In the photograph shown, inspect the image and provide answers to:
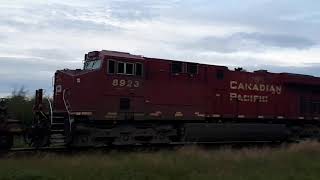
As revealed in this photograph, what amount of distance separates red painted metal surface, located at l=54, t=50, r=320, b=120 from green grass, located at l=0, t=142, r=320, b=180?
3425 mm

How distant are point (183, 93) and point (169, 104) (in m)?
0.92

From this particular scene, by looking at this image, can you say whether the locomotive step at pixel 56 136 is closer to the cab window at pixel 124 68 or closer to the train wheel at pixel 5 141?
the train wheel at pixel 5 141

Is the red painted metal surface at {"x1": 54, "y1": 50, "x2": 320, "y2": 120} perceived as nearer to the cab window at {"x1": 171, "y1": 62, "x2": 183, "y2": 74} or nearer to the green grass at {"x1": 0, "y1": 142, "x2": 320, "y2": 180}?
the cab window at {"x1": 171, "y1": 62, "x2": 183, "y2": 74}

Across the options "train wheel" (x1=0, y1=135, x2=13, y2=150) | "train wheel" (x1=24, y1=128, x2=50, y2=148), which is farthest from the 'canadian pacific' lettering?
"train wheel" (x1=0, y1=135, x2=13, y2=150)

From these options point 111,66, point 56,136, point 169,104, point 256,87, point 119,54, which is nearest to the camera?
point 56,136

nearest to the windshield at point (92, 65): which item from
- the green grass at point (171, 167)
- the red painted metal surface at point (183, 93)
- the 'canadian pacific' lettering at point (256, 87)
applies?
the red painted metal surface at point (183, 93)

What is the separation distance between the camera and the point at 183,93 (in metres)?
21.9

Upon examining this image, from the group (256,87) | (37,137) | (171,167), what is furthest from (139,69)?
(171,167)

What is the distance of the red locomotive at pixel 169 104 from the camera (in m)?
19.1

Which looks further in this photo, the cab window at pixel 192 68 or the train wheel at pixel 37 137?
the cab window at pixel 192 68

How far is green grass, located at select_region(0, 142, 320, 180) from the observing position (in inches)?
460

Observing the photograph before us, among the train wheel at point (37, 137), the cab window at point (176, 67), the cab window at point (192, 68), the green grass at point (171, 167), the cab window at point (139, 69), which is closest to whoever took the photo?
the green grass at point (171, 167)

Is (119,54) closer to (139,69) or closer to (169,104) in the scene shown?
(139,69)

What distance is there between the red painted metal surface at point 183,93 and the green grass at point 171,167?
3425mm
